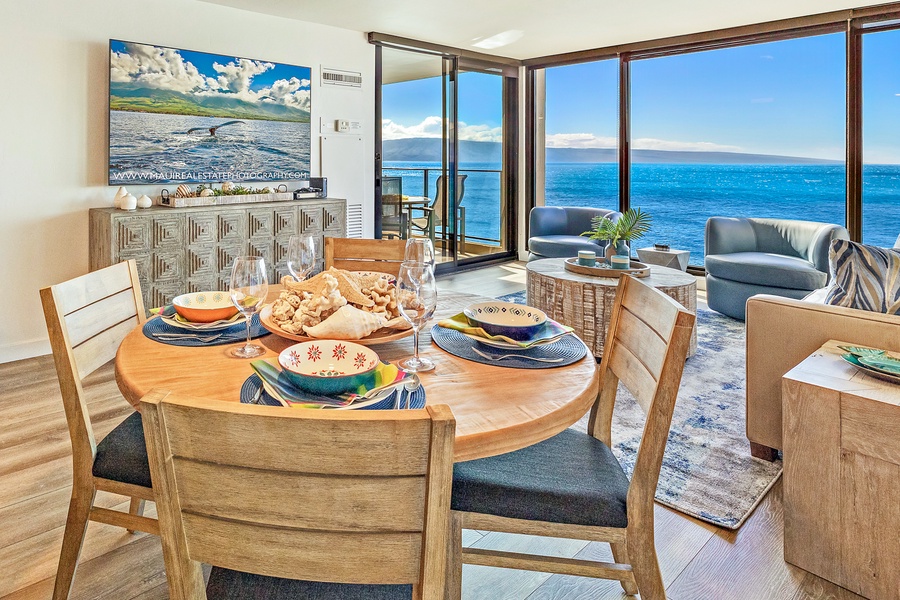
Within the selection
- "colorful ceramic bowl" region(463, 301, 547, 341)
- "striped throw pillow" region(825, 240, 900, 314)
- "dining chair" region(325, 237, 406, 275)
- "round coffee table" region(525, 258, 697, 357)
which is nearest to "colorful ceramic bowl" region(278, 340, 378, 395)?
"colorful ceramic bowl" region(463, 301, 547, 341)

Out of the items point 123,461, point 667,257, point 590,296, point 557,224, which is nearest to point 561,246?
point 557,224

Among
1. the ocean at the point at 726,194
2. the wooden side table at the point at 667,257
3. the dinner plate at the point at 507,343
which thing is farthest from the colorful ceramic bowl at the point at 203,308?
the ocean at the point at 726,194

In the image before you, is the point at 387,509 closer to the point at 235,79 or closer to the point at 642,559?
the point at 642,559

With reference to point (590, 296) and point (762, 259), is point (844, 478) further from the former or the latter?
point (762, 259)

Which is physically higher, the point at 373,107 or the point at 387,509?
the point at 373,107

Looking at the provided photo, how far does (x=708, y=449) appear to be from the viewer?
7.66 ft

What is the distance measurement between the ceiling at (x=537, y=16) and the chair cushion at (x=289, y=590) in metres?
4.12

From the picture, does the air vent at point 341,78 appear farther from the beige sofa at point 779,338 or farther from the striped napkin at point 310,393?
the striped napkin at point 310,393

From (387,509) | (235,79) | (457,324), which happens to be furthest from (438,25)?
(387,509)

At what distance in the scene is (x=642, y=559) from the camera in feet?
3.61

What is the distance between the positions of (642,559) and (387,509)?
679 mm

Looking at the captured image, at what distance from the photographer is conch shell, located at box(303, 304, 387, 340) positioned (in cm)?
131

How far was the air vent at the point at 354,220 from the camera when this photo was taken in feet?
17.0

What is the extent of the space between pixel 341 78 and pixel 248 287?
4.10 metres
